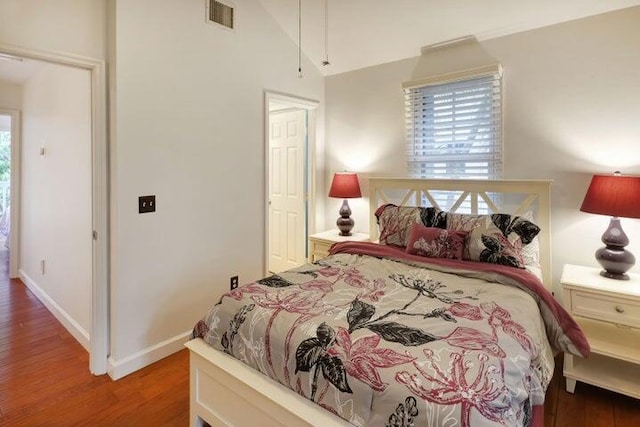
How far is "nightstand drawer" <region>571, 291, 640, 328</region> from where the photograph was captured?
75.2 inches

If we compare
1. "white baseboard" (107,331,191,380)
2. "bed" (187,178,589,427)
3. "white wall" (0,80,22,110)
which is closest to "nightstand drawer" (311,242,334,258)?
"bed" (187,178,589,427)

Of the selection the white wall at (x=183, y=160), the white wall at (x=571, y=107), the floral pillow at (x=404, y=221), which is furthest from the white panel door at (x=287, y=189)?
the white wall at (x=571, y=107)

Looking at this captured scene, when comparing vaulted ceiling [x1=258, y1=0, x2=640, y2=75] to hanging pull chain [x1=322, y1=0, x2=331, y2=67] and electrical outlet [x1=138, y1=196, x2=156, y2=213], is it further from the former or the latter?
electrical outlet [x1=138, y1=196, x2=156, y2=213]

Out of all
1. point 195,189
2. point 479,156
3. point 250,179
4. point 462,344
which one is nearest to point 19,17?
point 195,189

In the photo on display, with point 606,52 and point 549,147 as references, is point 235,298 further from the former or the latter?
point 606,52

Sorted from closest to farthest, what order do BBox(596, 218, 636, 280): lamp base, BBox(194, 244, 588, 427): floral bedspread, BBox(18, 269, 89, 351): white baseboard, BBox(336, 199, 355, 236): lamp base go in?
BBox(194, 244, 588, 427): floral bedspread, BBox(596, 218, 636, 280): lamp base, BBox(18, 269, 89, 351): white baseboard, BBox(336, 199, 355, 236): lamp base

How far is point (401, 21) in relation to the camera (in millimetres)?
2865

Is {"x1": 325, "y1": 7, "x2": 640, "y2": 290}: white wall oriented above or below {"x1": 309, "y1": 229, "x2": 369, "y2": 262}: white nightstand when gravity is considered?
above

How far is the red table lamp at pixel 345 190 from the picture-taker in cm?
344

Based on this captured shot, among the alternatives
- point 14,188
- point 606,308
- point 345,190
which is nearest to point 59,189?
point 14,188

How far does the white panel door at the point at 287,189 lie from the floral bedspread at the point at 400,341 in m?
1.95

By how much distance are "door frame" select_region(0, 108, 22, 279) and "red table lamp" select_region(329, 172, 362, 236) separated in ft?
12.1

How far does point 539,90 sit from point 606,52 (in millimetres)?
417

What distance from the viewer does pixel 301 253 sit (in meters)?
4.02
